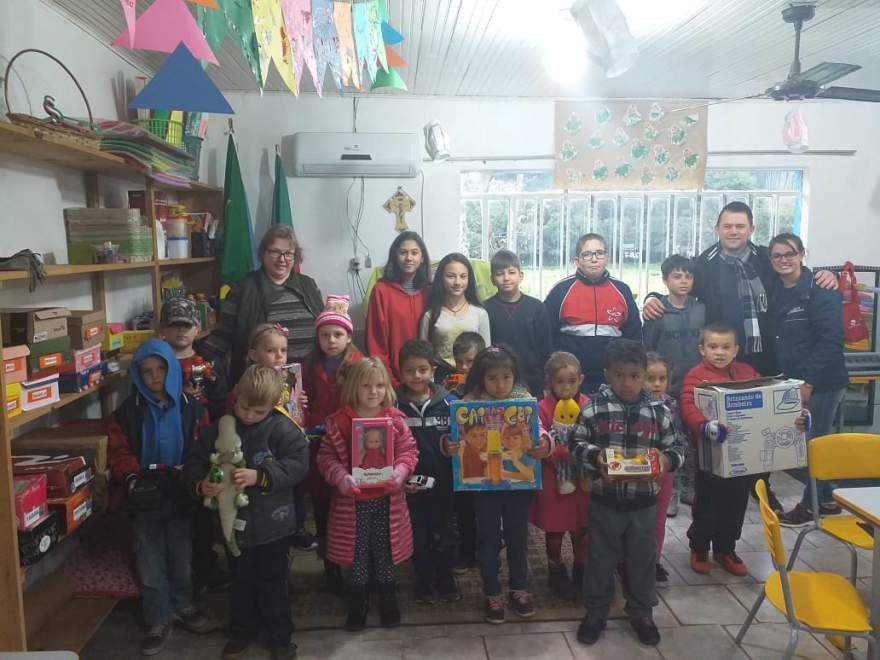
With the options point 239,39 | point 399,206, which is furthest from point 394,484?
point 399,206

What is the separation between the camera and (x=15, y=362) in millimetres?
1974

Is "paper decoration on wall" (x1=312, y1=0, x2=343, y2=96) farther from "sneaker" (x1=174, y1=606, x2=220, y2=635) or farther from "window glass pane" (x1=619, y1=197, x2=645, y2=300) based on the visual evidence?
"window glass pane" (x1=619, y1=197, x2=645, y2=300)

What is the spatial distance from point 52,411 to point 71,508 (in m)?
0.62

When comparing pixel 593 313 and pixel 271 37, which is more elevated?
pixel 271 37

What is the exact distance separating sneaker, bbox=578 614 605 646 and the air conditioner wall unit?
3.05m

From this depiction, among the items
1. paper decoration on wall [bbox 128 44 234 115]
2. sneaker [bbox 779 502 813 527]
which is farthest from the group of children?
paper decoration on wall [bbox 128 44 234 115]

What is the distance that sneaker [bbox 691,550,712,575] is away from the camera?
2799 millimetres

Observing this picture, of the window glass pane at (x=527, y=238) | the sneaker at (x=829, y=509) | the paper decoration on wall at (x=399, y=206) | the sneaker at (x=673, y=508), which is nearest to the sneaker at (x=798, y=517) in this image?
the sneaker at (x=829, y=509)

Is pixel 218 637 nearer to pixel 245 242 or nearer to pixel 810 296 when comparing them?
pixel 245 242

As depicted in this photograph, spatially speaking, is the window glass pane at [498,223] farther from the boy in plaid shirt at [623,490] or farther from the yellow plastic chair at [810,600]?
the yellow plastic chair at [810,600]

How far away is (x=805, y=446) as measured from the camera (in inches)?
104

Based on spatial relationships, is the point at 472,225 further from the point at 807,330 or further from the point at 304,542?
the point at 304,542

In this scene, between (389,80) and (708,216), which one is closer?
(389,80)

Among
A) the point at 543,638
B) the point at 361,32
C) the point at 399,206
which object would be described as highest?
the point at 361,32
